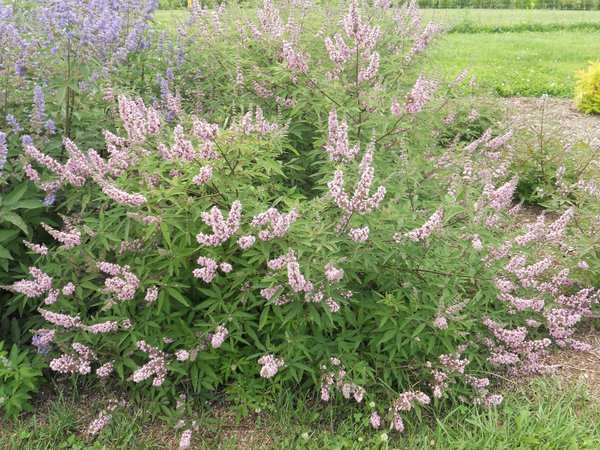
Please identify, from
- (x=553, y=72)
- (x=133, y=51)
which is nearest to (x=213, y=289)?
(x=133, y=51)

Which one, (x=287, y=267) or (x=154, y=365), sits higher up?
(x=287, y=267)

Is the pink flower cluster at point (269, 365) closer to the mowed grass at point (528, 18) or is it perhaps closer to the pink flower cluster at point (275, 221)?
the pink flower cluster at point (275, 221)

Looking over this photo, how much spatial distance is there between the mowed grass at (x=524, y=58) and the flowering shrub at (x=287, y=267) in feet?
20.2

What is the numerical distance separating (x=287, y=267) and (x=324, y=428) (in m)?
1.21

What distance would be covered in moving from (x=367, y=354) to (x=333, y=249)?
925mm

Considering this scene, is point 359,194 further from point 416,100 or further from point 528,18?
point 528,18

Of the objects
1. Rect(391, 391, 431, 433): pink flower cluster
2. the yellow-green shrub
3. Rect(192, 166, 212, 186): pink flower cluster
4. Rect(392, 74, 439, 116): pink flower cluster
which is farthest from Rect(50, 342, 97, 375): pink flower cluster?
the yellow-green shrub

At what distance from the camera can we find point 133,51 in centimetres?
467

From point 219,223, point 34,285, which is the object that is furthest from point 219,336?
point 34,285

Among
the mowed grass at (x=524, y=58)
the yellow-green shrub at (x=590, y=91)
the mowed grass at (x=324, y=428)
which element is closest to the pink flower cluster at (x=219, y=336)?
the mowed grass at (x=324, y=428)

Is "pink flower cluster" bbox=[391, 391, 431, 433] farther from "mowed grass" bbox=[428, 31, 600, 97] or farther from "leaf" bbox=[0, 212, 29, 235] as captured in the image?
"mowed grass" bbox=[428, 31, 600, 97]

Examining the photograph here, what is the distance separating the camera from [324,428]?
11.3 feet

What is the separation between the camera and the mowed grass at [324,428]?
3240 mm

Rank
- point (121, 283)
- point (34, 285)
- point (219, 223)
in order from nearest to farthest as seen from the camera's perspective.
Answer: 1. point (219, 223)
2. point (121, 283)
3. point (34, 285)
